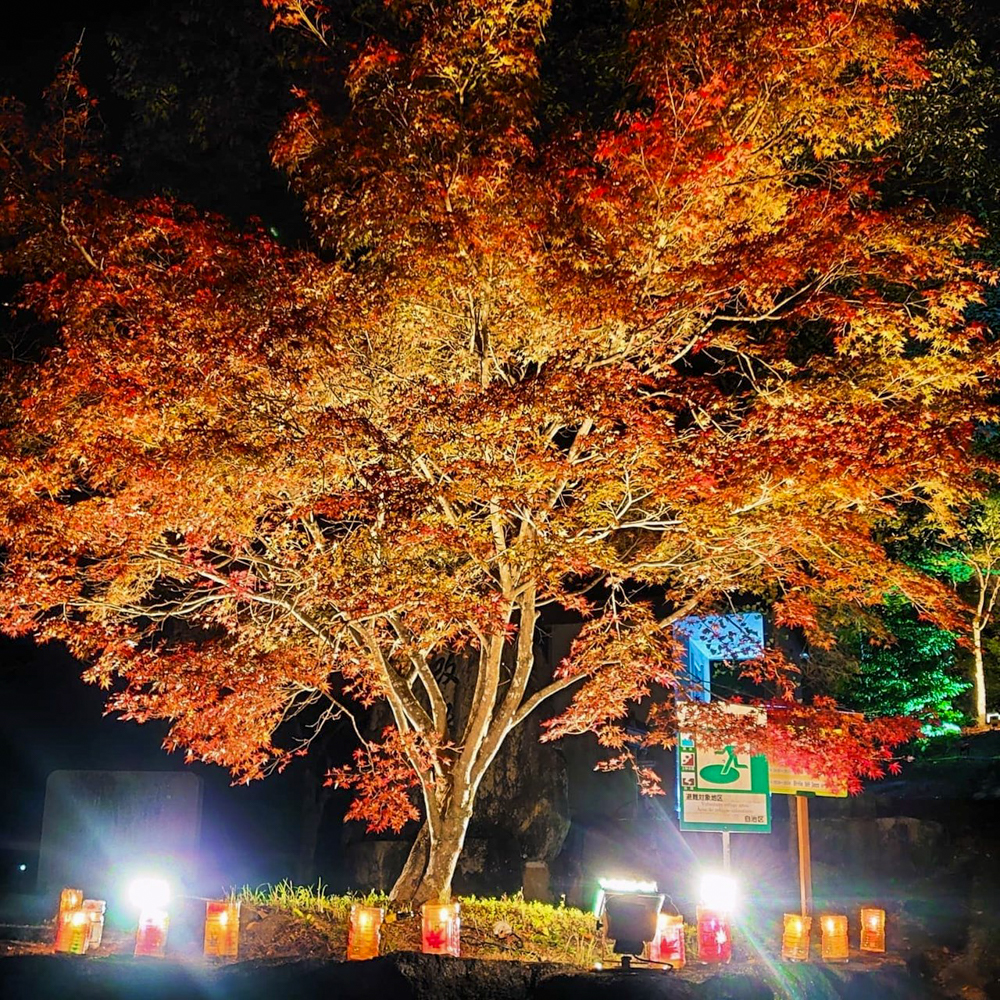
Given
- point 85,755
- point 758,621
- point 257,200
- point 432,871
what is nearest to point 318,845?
point 85,755

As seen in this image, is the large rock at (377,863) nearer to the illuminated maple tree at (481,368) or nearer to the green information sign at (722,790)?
the illuminated maple tree at (481,368)

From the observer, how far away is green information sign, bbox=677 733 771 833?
9.55 meters

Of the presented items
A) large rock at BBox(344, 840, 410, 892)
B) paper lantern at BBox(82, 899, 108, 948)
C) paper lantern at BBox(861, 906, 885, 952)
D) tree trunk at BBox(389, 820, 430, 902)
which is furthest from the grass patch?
large rock at BBox(344, 840, 410, 892)

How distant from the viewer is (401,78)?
957 cm

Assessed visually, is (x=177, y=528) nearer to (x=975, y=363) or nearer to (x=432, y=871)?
(x=432, y=871)

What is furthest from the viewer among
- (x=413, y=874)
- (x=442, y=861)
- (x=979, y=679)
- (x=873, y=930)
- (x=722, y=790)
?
(x=979, y=679)

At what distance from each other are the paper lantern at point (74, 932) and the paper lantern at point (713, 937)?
17.1 ft

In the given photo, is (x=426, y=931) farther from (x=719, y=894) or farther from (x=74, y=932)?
(x=74, y=932)

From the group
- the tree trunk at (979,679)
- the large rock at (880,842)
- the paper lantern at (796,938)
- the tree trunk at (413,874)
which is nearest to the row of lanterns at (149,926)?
the tree trunk at (413,874)

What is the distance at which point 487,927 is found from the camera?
10.2 m

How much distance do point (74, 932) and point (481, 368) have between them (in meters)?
6.01

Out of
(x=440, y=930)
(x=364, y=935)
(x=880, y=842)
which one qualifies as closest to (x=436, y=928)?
(x=440, y=930)

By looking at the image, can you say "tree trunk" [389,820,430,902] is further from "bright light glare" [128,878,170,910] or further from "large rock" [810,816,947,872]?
"large rock" [810,816,947,872]

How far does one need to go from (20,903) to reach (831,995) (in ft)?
37.0
